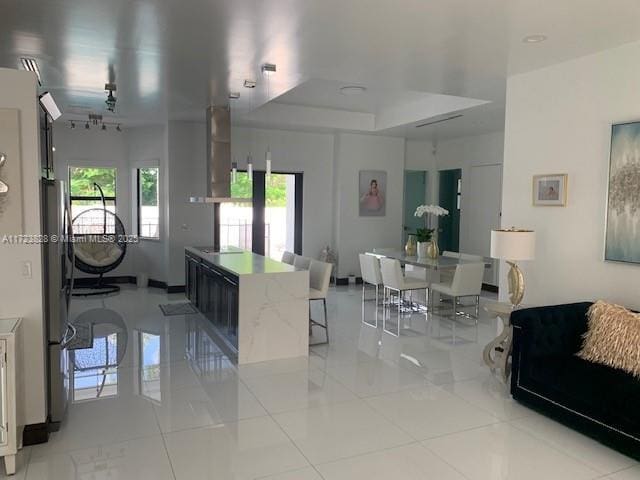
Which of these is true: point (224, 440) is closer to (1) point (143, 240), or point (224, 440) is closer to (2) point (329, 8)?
(2) point (329, 8)

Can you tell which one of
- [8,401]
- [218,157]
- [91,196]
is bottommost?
[8,401]

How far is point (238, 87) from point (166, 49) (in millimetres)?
1379

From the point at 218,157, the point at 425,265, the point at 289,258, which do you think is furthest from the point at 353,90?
the point at 425,265

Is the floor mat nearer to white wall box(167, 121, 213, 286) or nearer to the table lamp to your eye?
white wall box(167, 121, 213, 286)

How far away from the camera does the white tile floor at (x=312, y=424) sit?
2906 mm

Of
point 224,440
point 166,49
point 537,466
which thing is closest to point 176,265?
point 166,49

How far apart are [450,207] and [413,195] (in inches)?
31.7

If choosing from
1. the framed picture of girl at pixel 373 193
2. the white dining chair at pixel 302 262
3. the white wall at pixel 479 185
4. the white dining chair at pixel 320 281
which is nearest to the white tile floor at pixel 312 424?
the white dining chair at pixel 320 281

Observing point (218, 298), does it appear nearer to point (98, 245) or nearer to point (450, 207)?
point (98, 245)

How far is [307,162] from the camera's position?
30.0ft

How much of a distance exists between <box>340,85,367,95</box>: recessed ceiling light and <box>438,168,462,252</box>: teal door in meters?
3.49

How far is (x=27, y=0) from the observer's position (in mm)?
3131

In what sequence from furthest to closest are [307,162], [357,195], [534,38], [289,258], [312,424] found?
[357,195] → [307,162] → [289,258] → [534,38] → [312,424]

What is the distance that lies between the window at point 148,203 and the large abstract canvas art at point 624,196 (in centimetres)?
698
